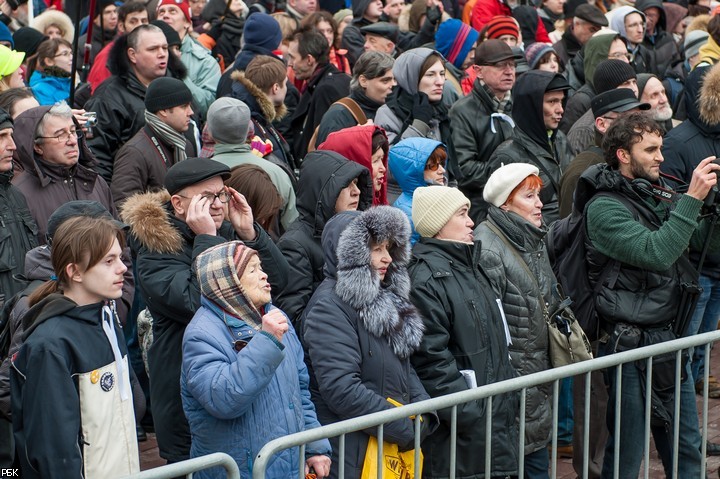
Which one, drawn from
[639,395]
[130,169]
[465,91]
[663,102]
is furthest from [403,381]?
[465,91]

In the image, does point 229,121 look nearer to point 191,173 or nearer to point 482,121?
point 191,173

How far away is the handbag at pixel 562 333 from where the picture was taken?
570cm

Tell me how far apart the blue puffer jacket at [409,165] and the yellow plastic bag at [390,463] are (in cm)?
184

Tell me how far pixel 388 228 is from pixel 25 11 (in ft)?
29.1

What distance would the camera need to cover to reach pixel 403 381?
4.97 m

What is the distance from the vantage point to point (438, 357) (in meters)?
5.11

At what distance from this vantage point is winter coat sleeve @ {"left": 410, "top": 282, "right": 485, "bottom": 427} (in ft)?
16.6

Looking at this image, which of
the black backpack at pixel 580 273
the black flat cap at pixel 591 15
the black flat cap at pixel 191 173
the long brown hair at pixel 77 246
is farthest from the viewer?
the black flat cap at pixel 591 15

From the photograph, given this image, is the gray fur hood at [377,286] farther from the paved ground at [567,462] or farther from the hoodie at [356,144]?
the paved ground at [567,462]

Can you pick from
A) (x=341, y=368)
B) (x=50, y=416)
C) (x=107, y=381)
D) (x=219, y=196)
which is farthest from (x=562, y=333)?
(x=50, y=416)

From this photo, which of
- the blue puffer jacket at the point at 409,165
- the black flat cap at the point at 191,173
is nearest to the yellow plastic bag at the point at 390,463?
the black flat cap at the point at 191,173

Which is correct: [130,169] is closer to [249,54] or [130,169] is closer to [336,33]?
[249,54]

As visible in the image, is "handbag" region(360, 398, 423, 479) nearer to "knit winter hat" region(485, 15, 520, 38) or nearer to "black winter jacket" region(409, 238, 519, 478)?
"black winter jacket" region(409, 238, 519, 478)

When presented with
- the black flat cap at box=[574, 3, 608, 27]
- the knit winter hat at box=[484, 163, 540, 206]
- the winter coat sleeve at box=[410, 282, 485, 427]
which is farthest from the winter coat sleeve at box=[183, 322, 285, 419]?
the black flat cap at box=[574, 3, 608, 27]
